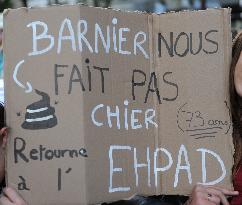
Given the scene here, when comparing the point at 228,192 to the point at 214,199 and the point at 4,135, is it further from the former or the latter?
the point at 4,135

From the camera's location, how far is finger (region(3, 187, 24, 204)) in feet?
5.98

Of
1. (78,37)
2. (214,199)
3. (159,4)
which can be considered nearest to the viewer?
(78,37)

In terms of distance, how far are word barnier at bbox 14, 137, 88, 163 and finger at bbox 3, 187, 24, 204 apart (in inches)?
3.8

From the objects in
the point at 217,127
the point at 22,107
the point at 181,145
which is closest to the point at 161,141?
the point at 181,145

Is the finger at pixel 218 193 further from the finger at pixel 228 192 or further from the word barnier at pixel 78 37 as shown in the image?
the word barnier at pixel 78 37

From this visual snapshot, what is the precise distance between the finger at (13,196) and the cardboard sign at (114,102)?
0.07 ft

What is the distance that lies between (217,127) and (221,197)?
237mm

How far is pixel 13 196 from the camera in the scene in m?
1.83

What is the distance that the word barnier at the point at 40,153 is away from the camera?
5.89 feet

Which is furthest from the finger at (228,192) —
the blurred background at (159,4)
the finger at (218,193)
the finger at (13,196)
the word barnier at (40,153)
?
the blurred background at (159,4)

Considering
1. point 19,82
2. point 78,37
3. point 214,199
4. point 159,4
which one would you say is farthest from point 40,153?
point 159,4

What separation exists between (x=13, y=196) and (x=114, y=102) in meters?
0.45

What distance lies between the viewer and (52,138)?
1812 mm

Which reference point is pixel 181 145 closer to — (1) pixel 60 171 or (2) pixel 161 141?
(2) pixel 161 141
